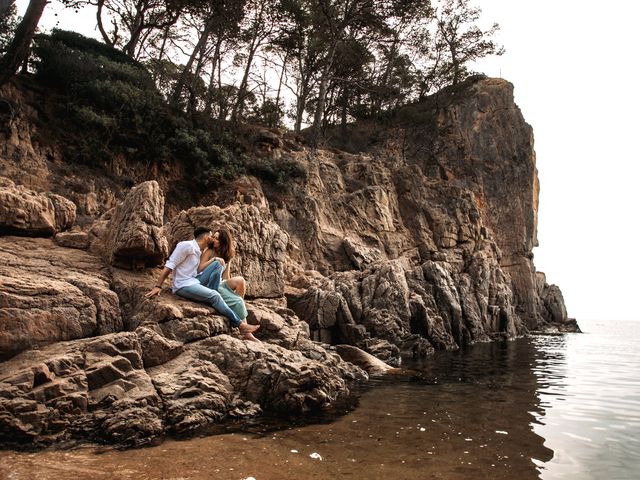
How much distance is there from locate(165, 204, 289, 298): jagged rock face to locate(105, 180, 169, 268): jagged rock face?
2872 millimetres

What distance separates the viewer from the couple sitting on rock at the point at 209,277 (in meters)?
8.45

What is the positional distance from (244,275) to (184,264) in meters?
5.16

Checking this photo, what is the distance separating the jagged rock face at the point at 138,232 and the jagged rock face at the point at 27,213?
1236mm

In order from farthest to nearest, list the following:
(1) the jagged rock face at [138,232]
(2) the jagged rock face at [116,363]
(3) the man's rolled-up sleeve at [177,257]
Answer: (1) the jagged rock face at [138,232] < (3) the man's rolled-up sleeve at [177,257] < (2) the jagged rock face at [116,363]

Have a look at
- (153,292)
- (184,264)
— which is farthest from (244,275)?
(153,292)

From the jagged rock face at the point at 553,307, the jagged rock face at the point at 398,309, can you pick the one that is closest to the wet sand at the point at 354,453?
the jagged rock face at the point at 398,309

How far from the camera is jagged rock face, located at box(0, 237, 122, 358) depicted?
20.6 feet

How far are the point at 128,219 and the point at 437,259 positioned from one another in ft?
74.8

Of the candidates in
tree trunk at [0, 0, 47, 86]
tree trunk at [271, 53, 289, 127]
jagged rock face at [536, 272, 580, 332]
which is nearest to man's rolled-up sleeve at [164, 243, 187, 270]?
tree trunk at [0, 0, 47, 86]

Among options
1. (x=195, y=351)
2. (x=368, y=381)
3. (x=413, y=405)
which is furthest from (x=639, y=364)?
(x=195, y=351)

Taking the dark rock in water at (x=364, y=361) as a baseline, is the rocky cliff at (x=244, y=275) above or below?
above

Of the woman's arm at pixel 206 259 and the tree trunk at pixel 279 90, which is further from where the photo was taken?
the tree trunk at pixel 279 90

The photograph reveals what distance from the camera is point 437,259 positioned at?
28.8 metres

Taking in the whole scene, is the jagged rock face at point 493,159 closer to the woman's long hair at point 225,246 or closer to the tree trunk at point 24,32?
the tree trunk at point 24,32
